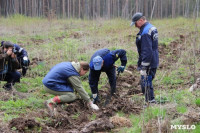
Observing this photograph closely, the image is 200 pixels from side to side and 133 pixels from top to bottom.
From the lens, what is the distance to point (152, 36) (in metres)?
4.84

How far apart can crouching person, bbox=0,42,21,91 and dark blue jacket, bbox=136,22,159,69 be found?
3.09 m

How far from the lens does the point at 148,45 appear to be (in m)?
4.74

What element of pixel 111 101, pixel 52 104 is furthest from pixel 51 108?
pixel 111 101

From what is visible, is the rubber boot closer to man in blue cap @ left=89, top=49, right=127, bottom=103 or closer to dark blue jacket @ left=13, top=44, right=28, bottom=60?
man in blue cap @ left=89, top=49, right=127, bottom=103

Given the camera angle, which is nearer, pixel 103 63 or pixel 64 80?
pixel 64 80

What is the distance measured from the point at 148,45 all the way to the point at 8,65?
3.52 meters

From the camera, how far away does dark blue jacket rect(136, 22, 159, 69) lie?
15.6 feet

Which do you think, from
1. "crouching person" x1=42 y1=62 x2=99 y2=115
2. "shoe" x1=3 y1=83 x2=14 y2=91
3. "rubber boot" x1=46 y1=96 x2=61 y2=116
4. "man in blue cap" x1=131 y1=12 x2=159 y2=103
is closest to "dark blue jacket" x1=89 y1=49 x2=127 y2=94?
"crouching person" x1=42 y1=62 x2=99 y2=115

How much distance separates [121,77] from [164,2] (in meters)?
31.7

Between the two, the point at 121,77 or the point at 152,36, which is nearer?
the point at 152,36

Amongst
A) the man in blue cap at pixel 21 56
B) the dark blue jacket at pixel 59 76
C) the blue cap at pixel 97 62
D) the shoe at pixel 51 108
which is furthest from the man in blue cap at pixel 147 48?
the man in blue cap at pixel 21 56

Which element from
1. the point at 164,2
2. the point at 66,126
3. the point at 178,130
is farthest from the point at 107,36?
the point at 164,2

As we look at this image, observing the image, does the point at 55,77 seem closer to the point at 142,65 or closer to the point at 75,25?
the point at 142,65

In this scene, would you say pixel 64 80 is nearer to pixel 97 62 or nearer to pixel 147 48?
pixel 97 62
